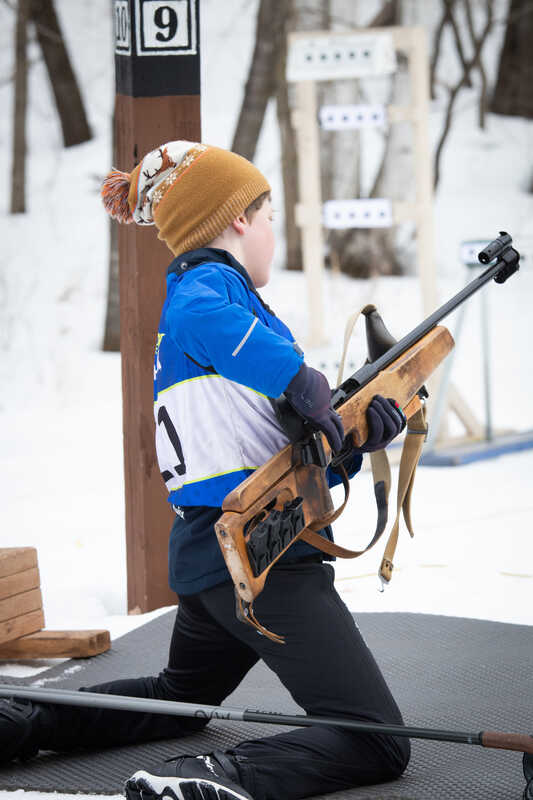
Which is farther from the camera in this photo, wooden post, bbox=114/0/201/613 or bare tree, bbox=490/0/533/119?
bare tree, bbox=490/0/533/119

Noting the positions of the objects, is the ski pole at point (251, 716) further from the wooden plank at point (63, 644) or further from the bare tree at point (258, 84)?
the bare tree at point (258, 84)

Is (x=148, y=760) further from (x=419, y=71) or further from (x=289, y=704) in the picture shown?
(x=419, y=71)

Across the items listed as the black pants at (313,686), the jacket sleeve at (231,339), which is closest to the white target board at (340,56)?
the jacket sleeve at (231,339)

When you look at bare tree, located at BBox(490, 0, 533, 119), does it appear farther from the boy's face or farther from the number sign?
the boy's face

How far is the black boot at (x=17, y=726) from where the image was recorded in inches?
79.8

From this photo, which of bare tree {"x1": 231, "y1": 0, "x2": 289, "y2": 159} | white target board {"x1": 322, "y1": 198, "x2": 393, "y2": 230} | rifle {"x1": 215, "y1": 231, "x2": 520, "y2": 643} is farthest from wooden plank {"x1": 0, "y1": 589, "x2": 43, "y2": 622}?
bare tree {"x1": 231, "y1": 0, "x2": 289, "y2": 159}

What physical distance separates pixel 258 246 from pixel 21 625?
1.33 meters

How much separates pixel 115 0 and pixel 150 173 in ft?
4.53

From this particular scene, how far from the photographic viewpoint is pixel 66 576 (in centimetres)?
374

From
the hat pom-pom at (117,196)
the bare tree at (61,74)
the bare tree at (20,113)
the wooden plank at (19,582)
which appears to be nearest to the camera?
the hat pom-pom at (117,196)

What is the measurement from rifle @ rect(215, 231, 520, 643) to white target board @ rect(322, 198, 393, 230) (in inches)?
124

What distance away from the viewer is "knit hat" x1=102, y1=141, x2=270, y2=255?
1952mm

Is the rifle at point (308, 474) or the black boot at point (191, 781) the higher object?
the rifle at point (308, 474)

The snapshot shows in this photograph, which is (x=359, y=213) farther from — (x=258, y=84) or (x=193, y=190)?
(x=258, y=84)
